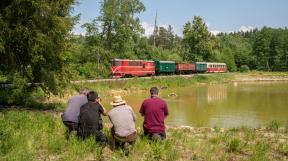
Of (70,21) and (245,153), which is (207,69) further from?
(245,153)

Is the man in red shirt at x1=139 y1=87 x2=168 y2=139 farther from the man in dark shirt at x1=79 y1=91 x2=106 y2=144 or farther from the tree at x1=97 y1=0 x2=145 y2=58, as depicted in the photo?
the tree at x1=97 y1=0 x2=145 y2=58

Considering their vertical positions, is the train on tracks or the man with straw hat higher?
the train on tracks

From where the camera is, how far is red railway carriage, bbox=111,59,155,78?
1866 inches

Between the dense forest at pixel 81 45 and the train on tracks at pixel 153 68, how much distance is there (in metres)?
2.06

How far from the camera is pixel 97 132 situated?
33.4ft

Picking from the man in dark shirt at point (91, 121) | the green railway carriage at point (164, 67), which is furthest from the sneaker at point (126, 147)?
the green railway carriage at point (164, 67)

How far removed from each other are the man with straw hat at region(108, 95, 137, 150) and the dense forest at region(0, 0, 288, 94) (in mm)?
8615

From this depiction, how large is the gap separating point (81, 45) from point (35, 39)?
95.9ft

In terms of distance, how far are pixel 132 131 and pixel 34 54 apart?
9772mm

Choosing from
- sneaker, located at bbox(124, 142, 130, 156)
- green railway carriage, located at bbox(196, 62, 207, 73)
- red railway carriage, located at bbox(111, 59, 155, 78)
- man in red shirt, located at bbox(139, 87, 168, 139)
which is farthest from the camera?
green railway carriage, located at bbox(196, 62, 207, 73)

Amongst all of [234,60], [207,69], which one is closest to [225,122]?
[207,69]

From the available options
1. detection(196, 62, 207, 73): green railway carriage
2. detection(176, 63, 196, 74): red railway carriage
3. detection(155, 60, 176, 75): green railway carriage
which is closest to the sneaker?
detection(155, 60, 176, 75): green railway carriage

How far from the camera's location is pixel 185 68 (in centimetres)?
6950

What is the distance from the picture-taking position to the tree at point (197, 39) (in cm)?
8781
